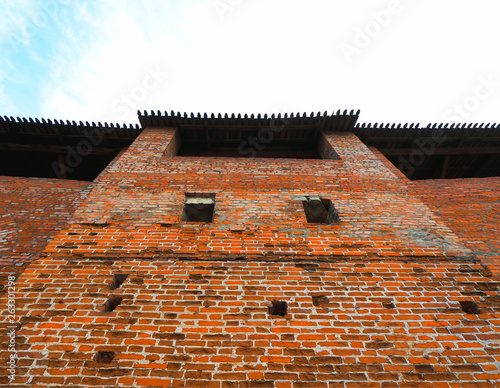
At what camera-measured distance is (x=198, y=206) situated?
4.49 metres

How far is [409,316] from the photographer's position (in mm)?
2682

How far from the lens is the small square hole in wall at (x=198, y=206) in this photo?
438cm

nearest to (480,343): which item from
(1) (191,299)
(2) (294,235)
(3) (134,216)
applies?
(2) (294,235)

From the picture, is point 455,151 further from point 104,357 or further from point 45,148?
point 45,148

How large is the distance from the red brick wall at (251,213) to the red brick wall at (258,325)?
27cm

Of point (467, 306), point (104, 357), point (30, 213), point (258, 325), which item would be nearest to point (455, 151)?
point (467, 306)

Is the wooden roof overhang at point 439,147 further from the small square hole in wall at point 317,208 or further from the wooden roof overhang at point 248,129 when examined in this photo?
the small square hole in wall at point 317,208

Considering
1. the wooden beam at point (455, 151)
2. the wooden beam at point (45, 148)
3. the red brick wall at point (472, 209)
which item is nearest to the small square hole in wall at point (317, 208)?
the red brick wall at point (472, 209)

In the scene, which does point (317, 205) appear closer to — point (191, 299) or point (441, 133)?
point (191, 299)

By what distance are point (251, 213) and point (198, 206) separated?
42.2 inches

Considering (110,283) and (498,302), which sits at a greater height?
(110,283)

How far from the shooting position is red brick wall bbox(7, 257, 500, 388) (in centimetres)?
221

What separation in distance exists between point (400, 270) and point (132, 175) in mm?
4821

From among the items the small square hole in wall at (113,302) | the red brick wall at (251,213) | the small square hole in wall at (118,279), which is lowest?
the small square hole in wall at (113,302)
